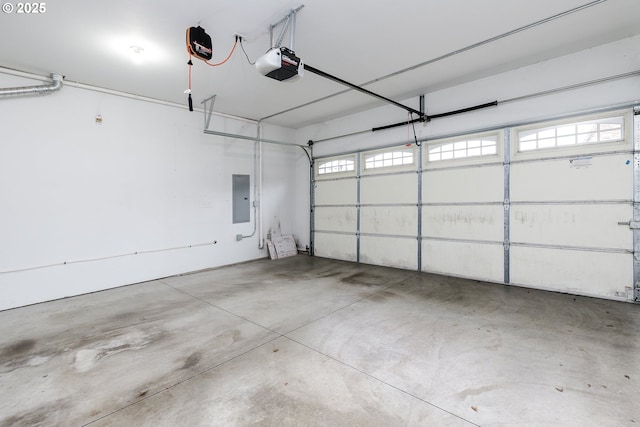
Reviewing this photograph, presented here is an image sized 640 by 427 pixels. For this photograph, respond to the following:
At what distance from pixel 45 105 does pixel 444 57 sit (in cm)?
540

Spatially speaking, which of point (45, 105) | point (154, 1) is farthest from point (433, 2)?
point (45, 105)

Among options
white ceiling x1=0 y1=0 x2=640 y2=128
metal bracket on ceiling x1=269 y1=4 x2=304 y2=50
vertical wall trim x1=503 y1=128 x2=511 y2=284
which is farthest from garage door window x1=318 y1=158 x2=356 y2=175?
metal bracket on ceiling x1=269 y1=4 x2=304 y2=50

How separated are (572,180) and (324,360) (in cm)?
397

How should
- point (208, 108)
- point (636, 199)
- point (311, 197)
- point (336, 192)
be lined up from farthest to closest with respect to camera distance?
1. point (311, 197)
2. point (336, 192)
3. point (208, 108)
4. point (636, 199)

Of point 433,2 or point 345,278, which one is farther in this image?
point 345,278

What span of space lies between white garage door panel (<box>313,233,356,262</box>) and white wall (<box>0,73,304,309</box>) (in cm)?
182

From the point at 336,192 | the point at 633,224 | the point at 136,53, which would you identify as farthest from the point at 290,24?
the point at 633,224

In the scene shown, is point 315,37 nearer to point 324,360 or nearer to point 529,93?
point 529,93

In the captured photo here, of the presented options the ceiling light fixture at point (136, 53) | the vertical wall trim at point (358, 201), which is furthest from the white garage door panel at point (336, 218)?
the ceiling light fixture at point (136, 53)

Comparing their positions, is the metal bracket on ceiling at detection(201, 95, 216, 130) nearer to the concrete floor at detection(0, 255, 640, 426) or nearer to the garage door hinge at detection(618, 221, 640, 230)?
the concrete floor at detection(0, 255, 640, 426)

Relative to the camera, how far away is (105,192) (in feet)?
14.4

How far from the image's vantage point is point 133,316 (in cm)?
334

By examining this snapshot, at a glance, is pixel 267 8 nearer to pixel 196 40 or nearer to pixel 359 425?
pixel 196 40

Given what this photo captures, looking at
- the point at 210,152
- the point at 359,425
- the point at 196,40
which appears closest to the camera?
the point at 359,425
